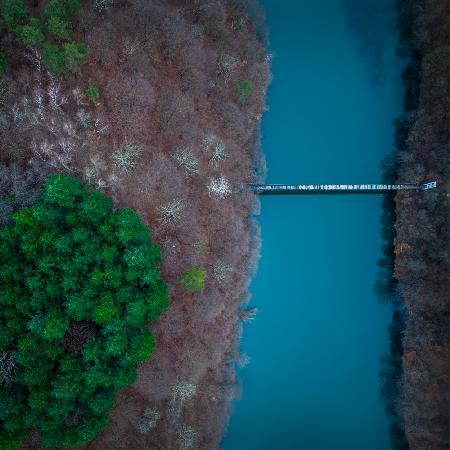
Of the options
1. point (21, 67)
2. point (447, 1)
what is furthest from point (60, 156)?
point (447, 1)

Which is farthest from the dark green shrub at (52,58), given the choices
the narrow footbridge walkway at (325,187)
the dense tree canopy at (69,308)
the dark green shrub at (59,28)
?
the narrow footbridge walkway at (325,187)

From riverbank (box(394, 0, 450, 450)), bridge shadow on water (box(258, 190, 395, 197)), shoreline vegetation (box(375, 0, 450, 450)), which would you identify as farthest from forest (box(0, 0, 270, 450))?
riverbank (box(394, 0, 450, 450))

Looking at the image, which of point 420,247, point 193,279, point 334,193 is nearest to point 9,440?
point 193,279

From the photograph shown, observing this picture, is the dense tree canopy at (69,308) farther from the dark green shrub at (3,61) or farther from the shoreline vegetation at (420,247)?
the shoreline vegetation at (420,247)

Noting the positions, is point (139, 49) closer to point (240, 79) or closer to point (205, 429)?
point (240, 79)

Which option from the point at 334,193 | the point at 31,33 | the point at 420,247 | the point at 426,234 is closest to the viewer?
the point at 31,33

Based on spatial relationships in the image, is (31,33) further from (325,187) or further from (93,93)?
(325,187)

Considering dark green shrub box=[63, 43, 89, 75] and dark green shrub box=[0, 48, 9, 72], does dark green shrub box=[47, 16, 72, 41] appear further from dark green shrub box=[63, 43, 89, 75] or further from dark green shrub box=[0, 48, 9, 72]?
dark green shrub box=[0, 48, 9, 72]
